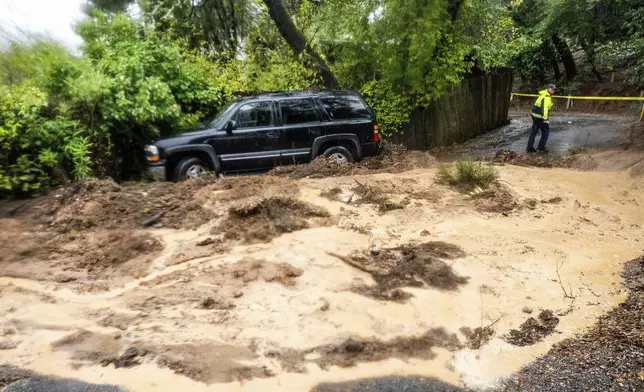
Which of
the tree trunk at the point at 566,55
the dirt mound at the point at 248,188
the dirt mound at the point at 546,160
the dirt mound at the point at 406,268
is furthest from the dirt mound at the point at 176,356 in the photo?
the tree trunk at the point at 566,55

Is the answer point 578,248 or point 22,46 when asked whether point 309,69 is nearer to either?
point 22,46

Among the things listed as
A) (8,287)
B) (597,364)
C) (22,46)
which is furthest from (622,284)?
(22,46)

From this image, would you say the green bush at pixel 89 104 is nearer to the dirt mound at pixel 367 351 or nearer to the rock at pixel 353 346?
the dirt mound at pixel 367 351

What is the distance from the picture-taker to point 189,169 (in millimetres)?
8469

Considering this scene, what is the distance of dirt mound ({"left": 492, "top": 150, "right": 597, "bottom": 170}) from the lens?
10555mm

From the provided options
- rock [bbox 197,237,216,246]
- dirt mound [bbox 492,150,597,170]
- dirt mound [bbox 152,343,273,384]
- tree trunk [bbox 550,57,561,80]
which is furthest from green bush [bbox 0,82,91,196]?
tree trunk [bbox 550,57,561,80]

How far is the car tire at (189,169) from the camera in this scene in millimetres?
8406

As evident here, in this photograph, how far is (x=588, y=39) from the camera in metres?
20.2

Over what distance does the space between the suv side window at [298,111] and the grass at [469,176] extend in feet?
9.00

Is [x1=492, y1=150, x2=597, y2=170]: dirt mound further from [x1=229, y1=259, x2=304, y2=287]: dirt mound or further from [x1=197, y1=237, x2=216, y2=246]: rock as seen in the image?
[x1=197, y1=237, x2=216, y2=246]: rock

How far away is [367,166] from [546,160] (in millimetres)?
4354

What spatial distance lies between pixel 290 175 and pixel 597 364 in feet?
19.5

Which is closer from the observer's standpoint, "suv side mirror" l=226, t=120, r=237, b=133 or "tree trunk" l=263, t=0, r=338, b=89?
"suv side mirror" l=226, t=120, r=237, b=133

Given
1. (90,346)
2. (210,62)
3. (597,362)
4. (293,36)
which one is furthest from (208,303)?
(293,36)
